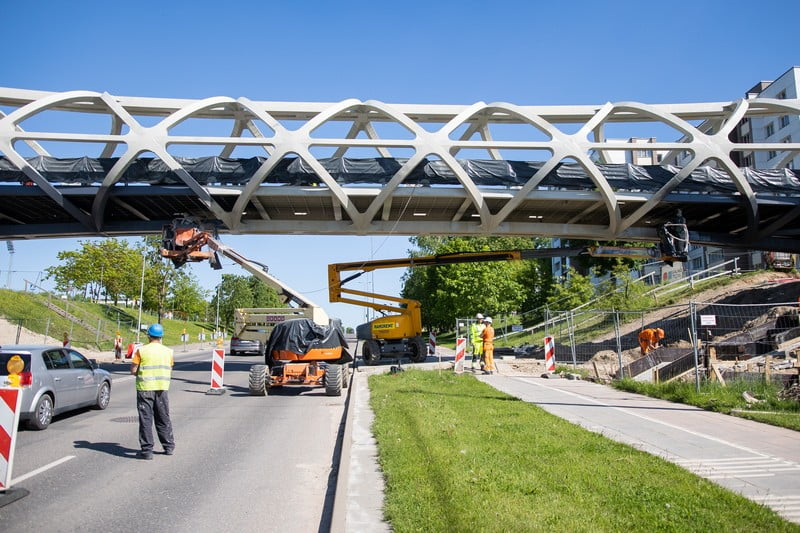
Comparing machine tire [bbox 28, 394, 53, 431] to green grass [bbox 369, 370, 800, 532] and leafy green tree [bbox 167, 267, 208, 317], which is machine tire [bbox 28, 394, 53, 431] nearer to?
green grass [bbox 369, 370, 800, 532]

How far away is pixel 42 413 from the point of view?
30.5 feet

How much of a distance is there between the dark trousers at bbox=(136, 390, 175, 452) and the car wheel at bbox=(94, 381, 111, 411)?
4724 mm

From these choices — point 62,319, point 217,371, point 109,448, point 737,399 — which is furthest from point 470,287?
point 109,448

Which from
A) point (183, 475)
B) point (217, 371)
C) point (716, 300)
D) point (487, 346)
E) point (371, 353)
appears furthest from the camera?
point (716, 300)

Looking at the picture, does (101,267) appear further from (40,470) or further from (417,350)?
(40,470)

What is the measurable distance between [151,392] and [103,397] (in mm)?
5195

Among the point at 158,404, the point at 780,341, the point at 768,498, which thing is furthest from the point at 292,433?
the point at 780,341

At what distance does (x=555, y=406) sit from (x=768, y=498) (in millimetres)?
6006

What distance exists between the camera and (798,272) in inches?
1446

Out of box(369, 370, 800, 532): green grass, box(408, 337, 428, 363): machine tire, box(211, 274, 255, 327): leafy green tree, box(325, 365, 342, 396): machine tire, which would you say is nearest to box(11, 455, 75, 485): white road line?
box(369, 370, 800, 532): green grass

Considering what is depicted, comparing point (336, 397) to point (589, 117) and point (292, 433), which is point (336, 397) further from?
point (589, 117)

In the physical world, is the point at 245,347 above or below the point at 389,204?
below

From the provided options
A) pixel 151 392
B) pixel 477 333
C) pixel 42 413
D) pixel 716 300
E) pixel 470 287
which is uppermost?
pixel 470 287

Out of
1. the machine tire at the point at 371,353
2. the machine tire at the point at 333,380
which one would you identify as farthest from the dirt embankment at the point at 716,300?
the machine tire at the point at 333,380
